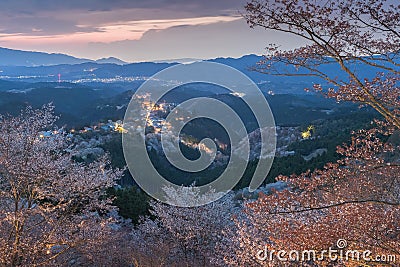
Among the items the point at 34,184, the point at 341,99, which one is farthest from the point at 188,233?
the point at 341,99

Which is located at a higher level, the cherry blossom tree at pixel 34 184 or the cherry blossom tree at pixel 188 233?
the cherry blossom tree at pixel 34 184

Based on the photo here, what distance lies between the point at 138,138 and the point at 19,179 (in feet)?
225

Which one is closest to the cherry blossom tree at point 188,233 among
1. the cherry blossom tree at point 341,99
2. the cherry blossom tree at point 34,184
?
the cherry blossom tree at point 34,184

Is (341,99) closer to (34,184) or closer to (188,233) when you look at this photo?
(34,184)

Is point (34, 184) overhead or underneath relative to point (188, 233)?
overhead

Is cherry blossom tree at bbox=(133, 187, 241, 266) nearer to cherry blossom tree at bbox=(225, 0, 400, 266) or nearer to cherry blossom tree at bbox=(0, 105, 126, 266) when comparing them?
cherry blossom tree at bbox=(0, 105, 126, 266)

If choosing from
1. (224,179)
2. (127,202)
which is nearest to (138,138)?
(224,179)

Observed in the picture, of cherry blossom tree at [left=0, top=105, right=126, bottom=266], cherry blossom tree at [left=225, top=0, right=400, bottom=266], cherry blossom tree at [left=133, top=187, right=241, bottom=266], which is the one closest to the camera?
cherry blossom tree at [left=225, top=0, right=400, bottom=266]

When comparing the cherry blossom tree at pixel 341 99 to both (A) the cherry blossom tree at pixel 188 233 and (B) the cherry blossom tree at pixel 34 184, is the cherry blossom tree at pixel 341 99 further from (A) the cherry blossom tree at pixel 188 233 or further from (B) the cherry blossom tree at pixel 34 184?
(A) the cherry blossom tree at pixel 188 233

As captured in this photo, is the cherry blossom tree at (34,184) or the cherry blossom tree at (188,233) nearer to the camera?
the cherry blossom tree at (34,184)

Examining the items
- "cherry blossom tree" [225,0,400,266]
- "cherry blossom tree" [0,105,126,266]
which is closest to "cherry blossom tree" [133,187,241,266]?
"cherry blossom tree" [0,105,126,266]

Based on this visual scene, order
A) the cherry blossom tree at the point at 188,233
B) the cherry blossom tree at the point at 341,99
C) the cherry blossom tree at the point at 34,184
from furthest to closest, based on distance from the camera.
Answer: the cherry blossom tree at the point at 188,233 → the cherry blossom tree at the point at 34,184 → the cherry blossom tree at the point at 341,99

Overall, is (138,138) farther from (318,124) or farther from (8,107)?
(8,107)

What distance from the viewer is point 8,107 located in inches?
4227
